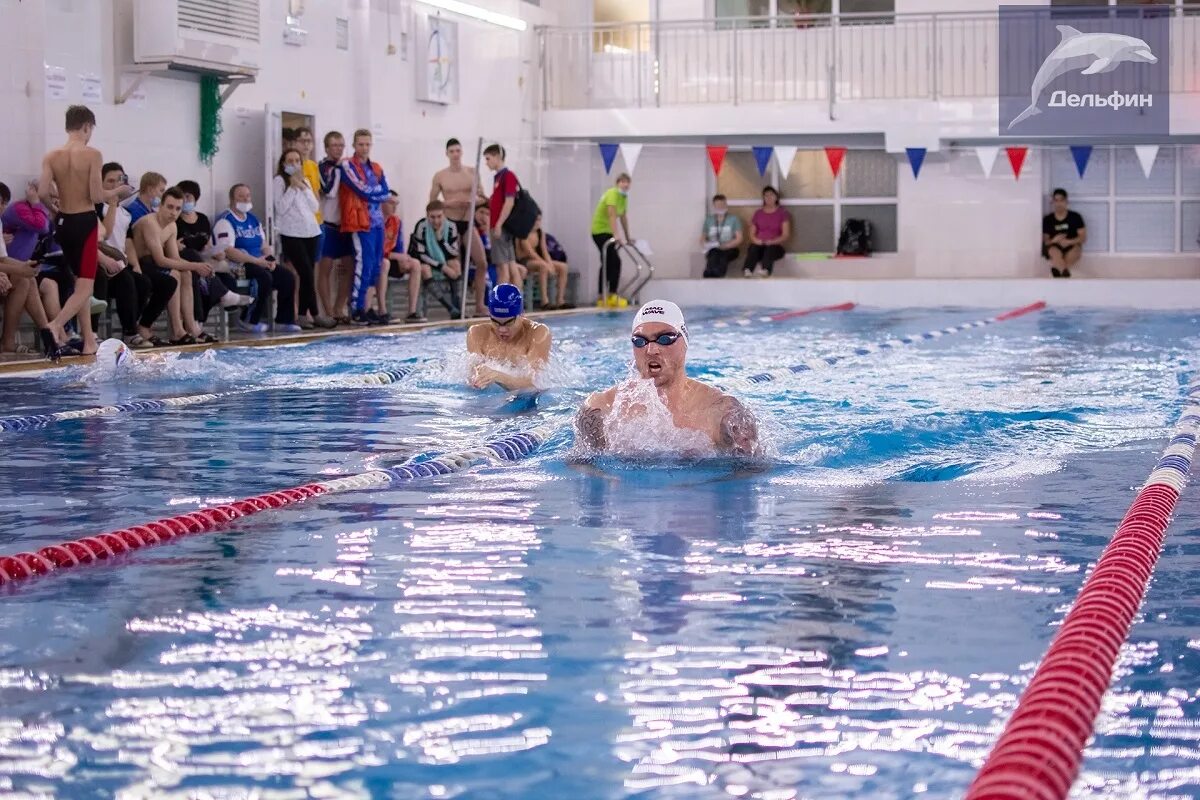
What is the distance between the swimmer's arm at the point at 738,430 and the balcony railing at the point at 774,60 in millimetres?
14363

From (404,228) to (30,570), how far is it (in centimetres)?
1325

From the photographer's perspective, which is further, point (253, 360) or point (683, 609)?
point (253, 360)

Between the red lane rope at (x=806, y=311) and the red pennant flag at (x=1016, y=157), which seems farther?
the red pennant flag at (x=1016, y=157)

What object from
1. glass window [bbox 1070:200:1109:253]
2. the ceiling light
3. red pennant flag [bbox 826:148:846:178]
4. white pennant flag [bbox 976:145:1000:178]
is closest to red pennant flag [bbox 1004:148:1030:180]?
white pennant flag [bbox 976:145:1000:178]

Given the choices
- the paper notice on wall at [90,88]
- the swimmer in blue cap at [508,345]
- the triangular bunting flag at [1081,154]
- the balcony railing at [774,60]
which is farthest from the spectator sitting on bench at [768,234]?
the swimmer in blue cap at [508,345]

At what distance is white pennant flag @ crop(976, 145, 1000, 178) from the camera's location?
1998cm

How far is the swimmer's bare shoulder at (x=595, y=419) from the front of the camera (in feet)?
20.3

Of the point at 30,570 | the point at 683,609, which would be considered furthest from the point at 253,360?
the point at 683,609

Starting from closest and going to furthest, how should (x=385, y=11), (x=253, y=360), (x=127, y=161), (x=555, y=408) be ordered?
(x=555, y=408) → (x=253, y=360) → (x=127, y=161) → (x=385, y=11)

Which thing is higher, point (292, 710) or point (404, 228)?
point (404, 228)

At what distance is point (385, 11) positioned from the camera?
1647cm

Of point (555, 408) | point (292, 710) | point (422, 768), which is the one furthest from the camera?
point (555, 408)

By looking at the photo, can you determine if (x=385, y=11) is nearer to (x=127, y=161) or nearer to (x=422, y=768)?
(x=127, y=161)

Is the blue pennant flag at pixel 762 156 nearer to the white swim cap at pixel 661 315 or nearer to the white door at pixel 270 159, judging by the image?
the white door at pixel 270 159
